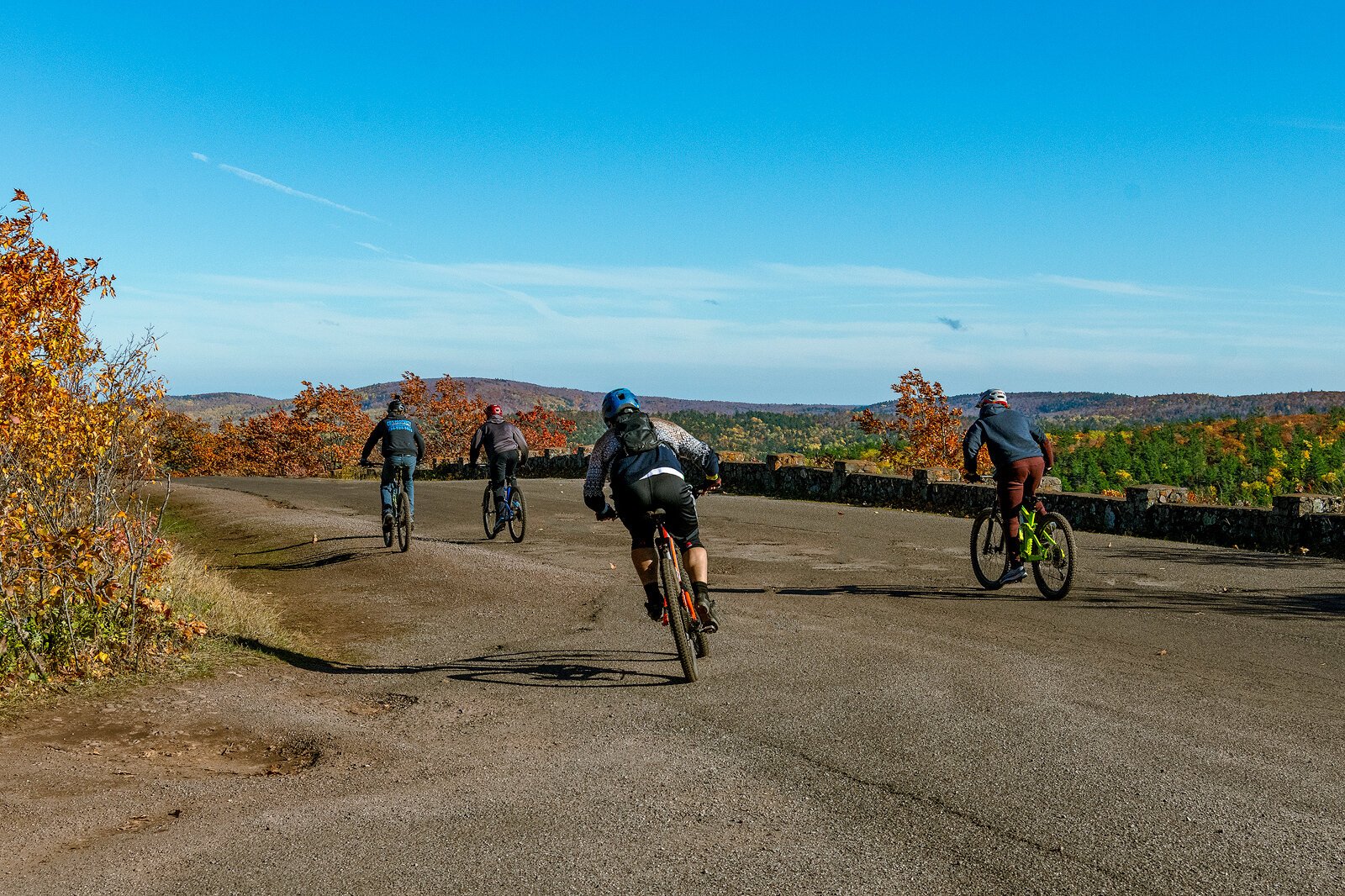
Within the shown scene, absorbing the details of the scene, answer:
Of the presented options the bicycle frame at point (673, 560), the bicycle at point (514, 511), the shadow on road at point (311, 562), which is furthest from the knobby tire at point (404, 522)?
the bicycle frame at point (673, 560)

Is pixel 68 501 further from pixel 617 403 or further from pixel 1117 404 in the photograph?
pixel 1117 404

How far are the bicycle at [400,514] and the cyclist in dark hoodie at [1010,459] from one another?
23.8 feet

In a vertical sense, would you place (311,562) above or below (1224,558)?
below

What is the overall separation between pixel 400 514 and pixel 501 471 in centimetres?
202

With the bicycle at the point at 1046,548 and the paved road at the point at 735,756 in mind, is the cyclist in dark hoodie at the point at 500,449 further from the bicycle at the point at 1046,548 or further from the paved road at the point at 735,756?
the bicycle at the point at 1046,548

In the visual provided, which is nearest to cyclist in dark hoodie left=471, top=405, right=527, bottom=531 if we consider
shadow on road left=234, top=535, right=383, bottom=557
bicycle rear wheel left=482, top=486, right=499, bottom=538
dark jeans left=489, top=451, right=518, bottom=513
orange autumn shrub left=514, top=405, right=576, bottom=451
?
dark jeans left=489, top=451, right=518, bottom=513

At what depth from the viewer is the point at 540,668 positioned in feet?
26.1

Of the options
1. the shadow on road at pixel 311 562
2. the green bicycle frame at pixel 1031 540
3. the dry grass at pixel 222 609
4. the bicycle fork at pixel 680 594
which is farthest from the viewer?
the shadow on road at pixel 311 562

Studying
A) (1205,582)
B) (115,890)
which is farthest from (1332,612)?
(115,890)

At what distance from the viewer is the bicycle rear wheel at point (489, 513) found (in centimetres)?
1659

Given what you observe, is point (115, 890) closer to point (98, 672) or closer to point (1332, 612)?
point (98, 672)

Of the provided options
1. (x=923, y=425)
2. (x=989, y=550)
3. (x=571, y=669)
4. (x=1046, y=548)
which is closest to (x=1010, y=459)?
(x=1046, y=548)

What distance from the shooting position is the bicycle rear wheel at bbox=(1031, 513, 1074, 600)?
10414mm

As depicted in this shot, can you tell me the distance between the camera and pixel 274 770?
552 centimetres
